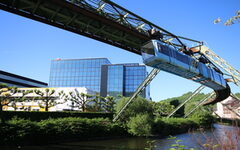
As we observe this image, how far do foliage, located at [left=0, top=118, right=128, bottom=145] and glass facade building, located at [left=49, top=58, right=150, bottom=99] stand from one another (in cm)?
4692

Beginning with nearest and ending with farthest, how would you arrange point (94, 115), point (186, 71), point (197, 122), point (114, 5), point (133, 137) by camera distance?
point (114, 5), point (186, 71), point (133, 137), point (94, 115), point (197, 122)

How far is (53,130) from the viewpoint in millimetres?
21156

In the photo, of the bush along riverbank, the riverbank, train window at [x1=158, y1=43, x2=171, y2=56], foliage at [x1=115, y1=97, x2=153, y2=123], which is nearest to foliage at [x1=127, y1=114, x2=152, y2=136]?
the bush along riverbank

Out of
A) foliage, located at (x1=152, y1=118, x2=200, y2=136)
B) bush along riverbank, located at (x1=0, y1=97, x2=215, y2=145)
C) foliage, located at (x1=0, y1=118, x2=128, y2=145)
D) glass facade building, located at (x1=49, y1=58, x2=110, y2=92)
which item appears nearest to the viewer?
foliage, located at (x1=0, y1=118, x2=128, y2=145)

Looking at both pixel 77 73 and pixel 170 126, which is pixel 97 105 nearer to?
pixel 170 126

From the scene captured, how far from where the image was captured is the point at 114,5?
15.1 metres

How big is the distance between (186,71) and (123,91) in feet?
182

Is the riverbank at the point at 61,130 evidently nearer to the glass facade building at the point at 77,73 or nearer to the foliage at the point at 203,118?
the foliage at the point at 203,118

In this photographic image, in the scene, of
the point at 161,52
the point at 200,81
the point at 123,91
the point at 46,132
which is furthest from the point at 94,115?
the point at 123,91

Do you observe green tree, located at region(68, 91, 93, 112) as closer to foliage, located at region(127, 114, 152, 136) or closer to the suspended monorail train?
foliage, located at region(127, 114, 152, 136)

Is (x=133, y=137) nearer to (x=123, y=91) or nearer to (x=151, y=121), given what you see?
(x=151, y=121)

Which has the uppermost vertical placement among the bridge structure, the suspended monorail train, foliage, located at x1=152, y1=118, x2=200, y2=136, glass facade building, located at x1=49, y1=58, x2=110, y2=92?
glass facade building, located at x1=49, y1=58, x2=110, y2=92

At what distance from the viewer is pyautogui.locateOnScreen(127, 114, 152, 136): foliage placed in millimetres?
26109

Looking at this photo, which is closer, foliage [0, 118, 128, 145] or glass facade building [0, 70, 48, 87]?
foliage [0, 118, 128, 145]
